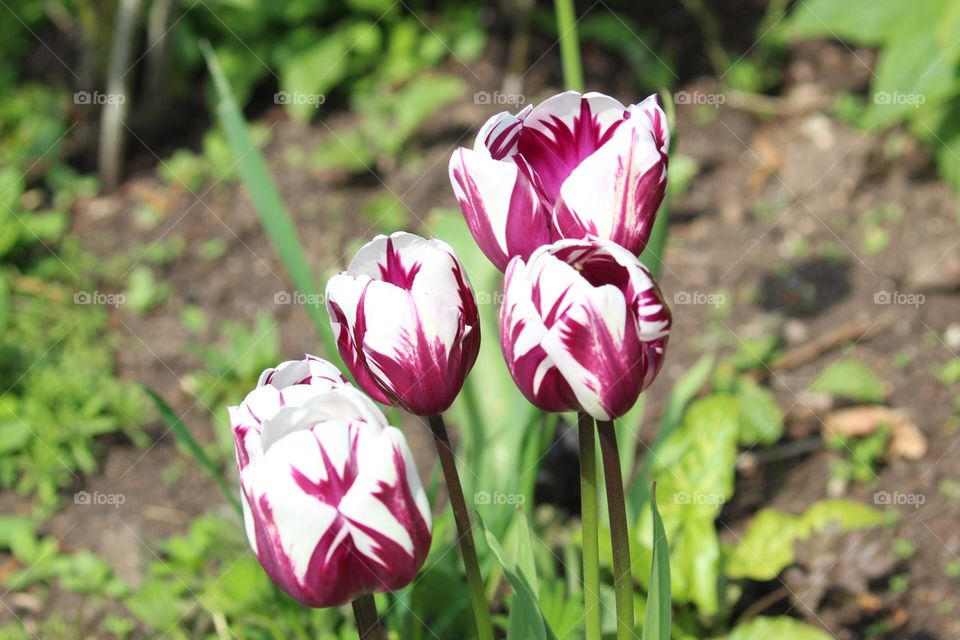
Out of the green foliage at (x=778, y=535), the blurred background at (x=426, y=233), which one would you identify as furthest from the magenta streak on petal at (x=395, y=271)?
the green foliage at (x=778, y=535)

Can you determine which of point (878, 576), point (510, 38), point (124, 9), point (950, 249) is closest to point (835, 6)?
point (950, 249)

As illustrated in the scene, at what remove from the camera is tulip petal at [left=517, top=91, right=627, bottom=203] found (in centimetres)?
111

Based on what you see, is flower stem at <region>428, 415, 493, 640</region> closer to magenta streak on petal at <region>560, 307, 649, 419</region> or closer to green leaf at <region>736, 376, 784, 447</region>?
magenta streak on petal at <region>560, 307, 649, 419</region>

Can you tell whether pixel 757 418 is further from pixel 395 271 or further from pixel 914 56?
pixel 395 271

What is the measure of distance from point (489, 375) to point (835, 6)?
133cm

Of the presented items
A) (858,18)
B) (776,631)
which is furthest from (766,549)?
(858,18)

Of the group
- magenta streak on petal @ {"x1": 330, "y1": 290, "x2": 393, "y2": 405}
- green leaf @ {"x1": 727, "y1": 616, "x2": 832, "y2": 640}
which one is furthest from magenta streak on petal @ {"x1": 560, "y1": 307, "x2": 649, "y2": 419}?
green leaf @ {"x1": 727, "y1": 616, "x2": 832, "y2": 640}

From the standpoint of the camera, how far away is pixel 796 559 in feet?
6.34

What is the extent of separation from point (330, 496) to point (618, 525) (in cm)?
32

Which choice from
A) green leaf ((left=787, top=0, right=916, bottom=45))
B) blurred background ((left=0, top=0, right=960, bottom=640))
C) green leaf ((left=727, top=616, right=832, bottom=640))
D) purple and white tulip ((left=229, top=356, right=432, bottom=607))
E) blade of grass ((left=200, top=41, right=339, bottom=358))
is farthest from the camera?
green leaf ((left=787, top=0, right=916, bottom=45))

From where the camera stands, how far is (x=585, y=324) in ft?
3.16

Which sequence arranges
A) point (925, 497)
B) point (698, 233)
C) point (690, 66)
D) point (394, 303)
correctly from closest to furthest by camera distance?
point (394, 303) → point (925, 497) → point (698, 233) → point (690, 66)

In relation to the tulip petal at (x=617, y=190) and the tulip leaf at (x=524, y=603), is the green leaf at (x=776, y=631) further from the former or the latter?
the tulip petal at (x=617, y=190)

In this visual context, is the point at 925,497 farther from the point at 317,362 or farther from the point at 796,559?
the point at 317,362
